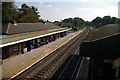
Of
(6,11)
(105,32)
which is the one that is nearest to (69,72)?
(105,32)

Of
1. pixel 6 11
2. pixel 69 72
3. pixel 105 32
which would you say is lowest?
pixel 69 72

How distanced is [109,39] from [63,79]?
859cm

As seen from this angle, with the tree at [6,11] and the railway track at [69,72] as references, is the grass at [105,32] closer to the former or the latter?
the railway track at [69,72]

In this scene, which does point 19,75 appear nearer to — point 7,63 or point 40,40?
point 7,63

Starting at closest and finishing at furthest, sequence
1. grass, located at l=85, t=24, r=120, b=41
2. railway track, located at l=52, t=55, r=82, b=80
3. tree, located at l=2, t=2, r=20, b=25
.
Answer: grass, located at l=85, t=24, r=120, b=41 < railway track, located at l=52, t=55, r=82, b=80 < tree, located at l=2, t=2, r=20, b=25

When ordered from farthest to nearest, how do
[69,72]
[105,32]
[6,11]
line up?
1. [6,11]
2. [69,72]
3. [105,32]

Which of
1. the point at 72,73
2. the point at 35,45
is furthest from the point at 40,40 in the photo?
the point at 72,73

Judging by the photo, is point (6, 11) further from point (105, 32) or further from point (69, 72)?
point (105, 32)

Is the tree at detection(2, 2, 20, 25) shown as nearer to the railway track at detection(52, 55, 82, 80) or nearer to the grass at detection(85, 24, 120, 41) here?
the railway track at detection(52, 55, 82, 80)

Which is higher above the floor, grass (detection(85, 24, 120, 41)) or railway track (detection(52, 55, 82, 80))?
grass (detection(85, 24, 120, 41))

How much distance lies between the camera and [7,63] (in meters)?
16.8

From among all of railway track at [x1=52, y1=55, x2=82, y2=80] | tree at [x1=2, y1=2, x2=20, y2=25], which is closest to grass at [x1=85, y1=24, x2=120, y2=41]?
railway track at [x1=52, y1=55, x2=82, y2=80]

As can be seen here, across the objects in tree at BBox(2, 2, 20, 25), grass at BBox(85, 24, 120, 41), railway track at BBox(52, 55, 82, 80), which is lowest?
railway track at BBox(52, 55, 82, 80)

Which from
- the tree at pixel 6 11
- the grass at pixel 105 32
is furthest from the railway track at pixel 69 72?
the tree at pixel 6 11
